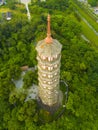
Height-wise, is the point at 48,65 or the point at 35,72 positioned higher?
the point at 48,65

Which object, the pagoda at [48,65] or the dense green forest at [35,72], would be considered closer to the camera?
the pagoda at [48,65]

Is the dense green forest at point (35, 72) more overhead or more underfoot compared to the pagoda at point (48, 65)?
more underfoot

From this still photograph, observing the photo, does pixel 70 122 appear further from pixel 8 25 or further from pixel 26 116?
pixel 8 25

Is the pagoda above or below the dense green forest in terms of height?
above

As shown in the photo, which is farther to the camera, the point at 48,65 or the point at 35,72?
the point at 35,72
